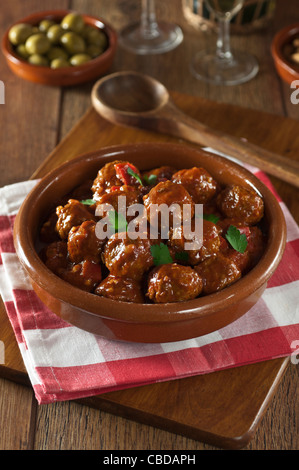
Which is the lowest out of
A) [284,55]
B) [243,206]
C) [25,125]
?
[25,125]

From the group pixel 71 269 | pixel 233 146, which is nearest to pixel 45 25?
pixel 233 146

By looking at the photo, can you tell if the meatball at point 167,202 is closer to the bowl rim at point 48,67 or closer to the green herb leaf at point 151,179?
the green herb leaf at point 151,179

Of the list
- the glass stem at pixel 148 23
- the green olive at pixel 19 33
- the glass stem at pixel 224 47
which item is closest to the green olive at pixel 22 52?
the green olive at pixel 19 33

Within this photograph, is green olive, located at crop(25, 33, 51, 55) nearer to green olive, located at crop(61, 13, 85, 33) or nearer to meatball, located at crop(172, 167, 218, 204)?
green olive, located at crop(61, 13, 85, 33)

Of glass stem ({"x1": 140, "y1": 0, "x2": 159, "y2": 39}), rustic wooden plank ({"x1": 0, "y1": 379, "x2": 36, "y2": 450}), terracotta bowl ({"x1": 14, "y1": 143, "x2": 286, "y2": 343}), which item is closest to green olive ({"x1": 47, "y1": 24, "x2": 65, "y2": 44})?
glass stem ({"x1": 140, "y1": 0, "x2": 159, "y2": 39})

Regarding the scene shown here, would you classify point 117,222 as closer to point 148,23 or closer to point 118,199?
point 118,199

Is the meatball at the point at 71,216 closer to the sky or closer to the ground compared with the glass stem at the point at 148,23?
closer to the sky

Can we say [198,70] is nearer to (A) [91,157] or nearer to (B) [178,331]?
(A) [91,157]
